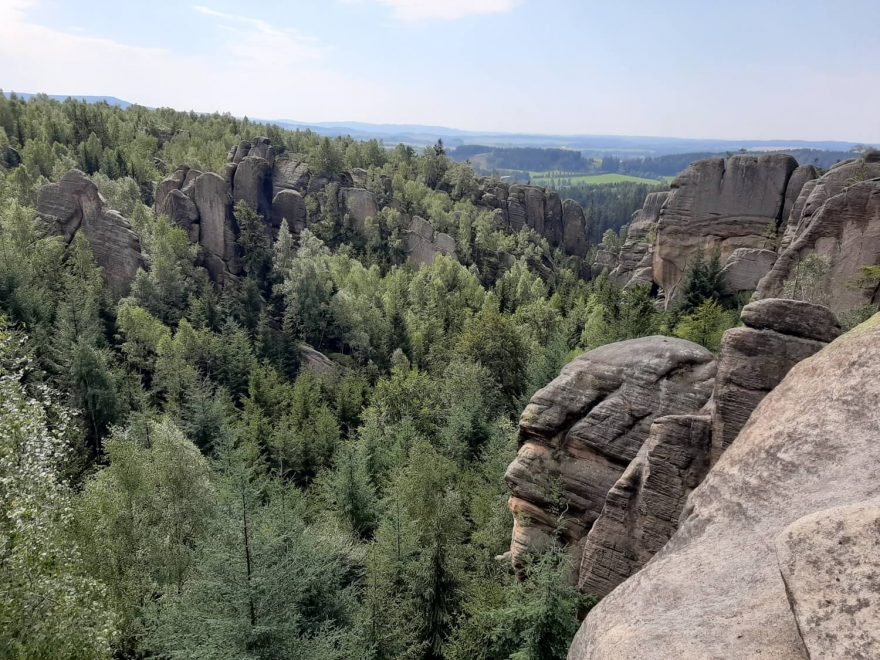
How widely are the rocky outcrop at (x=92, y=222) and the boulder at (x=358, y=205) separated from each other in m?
34.6

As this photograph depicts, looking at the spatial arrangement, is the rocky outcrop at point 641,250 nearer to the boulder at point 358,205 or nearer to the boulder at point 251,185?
the boulder at point 358,205

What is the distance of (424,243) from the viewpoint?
86.6m

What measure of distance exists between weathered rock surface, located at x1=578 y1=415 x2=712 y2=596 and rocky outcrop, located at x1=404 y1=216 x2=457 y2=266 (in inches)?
2814

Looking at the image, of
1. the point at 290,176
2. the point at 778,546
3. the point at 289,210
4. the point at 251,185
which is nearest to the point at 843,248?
the point at 778,546

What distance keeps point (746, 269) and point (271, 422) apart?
39.3 meters

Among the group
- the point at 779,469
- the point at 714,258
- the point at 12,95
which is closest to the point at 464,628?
the point at 779,469

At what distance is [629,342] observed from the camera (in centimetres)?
1934

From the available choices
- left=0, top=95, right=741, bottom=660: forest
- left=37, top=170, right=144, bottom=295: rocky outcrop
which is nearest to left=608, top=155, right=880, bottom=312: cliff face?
left=0, top=95, right=741, bottom=660: forest

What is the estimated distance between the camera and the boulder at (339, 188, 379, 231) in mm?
87438

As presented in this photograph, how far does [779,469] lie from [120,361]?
5659 cm

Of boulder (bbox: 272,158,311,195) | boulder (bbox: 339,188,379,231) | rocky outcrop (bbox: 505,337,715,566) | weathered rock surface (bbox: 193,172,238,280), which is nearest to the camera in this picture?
rocky outcrop (bbox: 505,337,715,566)

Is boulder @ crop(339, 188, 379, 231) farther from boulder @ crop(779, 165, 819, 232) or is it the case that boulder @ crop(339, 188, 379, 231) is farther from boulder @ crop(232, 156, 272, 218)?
boulder @ crop(779, 165, 819, 232)

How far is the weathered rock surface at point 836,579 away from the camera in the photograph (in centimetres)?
660

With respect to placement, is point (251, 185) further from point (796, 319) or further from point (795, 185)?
point (796, 319)
